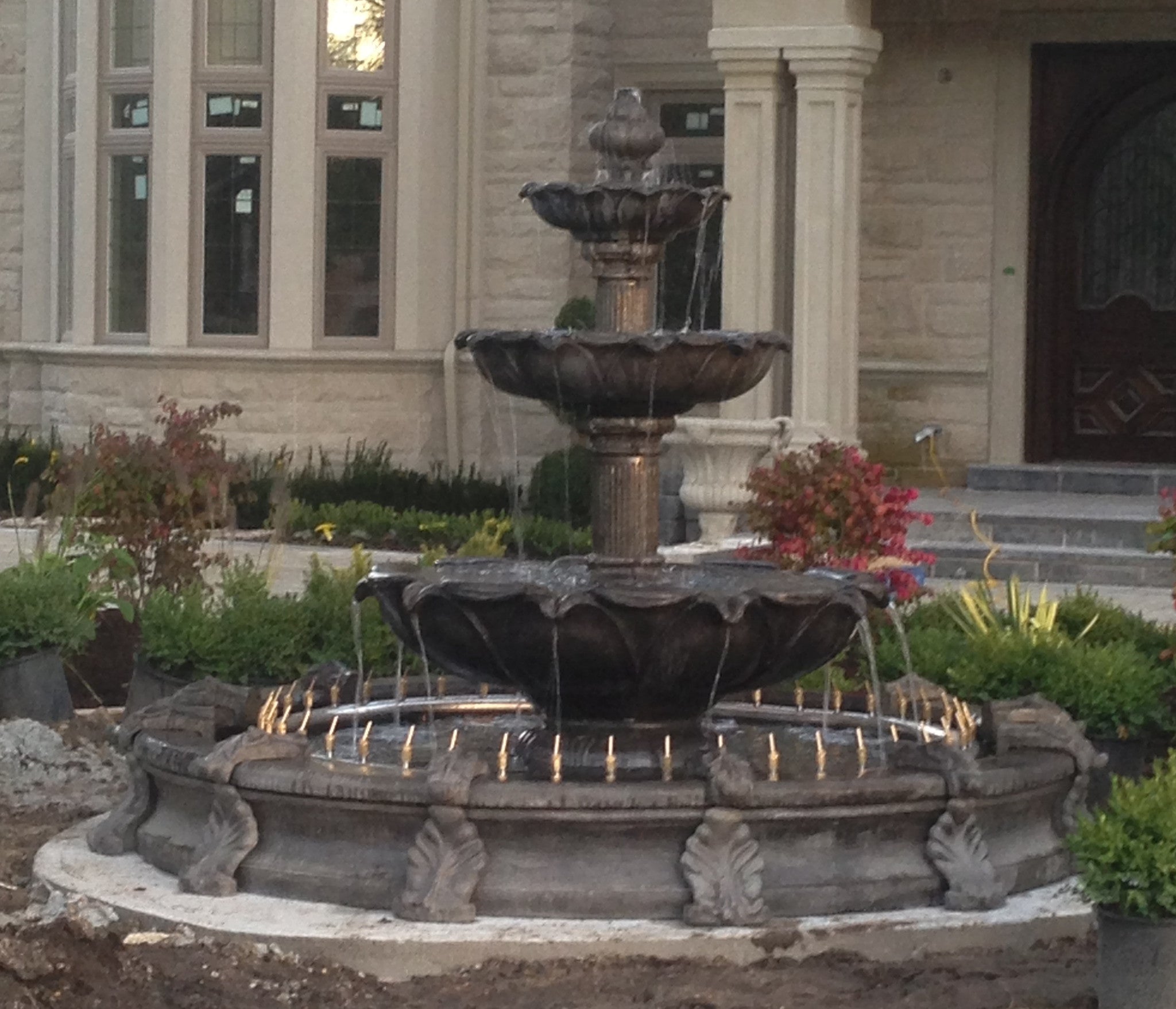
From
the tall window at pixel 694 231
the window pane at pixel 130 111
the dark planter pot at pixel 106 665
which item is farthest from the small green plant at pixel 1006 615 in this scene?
the window pane at pixel 130 111

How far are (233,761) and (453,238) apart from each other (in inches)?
464

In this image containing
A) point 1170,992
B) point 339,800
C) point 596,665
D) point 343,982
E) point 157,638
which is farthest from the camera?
A: point 157,638

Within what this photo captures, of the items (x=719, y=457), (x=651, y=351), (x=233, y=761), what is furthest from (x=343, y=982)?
(x=719, y=457)

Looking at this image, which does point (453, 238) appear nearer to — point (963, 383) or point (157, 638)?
point (963, 383)

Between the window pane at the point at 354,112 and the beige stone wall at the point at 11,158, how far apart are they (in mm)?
3116

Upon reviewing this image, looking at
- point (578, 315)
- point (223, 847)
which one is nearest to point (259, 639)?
point (223, 847)

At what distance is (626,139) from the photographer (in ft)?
23.9

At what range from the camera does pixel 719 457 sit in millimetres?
14742

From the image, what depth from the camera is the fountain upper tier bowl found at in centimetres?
714

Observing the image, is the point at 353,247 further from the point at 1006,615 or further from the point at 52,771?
the point at 52,771

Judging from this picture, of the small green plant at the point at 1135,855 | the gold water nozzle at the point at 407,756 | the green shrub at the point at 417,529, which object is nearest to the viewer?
the small green plant at the point at 1135,855

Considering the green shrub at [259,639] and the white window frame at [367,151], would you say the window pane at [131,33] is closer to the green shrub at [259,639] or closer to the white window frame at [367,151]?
the white window frame at [367,151]

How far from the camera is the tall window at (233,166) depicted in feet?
58.4

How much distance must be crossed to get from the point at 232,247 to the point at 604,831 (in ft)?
39.8
